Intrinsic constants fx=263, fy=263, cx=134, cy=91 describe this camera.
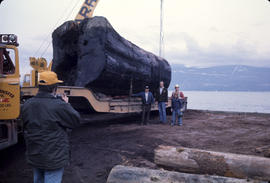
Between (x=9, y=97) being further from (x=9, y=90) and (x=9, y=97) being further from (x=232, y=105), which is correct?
(x=232, y=105)

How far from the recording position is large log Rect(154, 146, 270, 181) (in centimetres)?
418

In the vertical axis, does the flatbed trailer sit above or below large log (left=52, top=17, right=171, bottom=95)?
below

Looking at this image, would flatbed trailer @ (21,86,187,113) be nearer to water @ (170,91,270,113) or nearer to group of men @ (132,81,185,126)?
group of men @ (132,81,185,126)

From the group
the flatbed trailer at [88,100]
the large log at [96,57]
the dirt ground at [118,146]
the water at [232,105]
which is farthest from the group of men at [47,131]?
the water at [232,105]

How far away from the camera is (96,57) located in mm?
8477

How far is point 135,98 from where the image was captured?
34.0ft

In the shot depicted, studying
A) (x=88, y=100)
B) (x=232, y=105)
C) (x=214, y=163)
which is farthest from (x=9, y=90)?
(x=232, y=105)

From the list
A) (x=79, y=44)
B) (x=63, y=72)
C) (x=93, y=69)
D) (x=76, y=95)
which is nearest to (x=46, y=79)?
(x=76, y=95)

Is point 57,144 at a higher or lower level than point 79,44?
lower

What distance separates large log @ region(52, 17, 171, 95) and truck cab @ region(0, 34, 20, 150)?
2.98m

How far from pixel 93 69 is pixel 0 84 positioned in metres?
3.42

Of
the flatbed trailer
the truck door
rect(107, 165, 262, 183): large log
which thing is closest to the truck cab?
the truck door

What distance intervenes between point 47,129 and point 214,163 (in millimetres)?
2949

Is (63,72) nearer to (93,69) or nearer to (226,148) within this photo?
(93,69)
